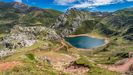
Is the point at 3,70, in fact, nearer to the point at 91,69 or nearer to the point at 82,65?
the point at 91,69

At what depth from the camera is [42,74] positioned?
263ft

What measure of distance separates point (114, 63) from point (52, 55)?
131 feet

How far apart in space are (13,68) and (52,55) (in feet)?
342

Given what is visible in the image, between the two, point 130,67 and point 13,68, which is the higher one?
point 13,68

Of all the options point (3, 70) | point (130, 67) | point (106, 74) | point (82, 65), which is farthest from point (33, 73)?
point (130, 67)

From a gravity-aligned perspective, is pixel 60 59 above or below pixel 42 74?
below

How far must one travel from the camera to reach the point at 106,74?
99.7 metres

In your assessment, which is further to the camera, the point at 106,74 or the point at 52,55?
the point at 52,55

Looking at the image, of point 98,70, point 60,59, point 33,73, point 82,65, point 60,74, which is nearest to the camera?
point 33,73

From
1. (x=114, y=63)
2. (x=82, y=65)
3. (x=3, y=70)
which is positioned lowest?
(x=114, y=63)

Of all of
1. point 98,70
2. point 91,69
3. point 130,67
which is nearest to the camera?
point 98,70

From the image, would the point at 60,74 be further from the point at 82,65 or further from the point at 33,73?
the point at 82,65

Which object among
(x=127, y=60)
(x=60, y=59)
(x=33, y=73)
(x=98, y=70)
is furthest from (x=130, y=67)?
(x=33, y=73)

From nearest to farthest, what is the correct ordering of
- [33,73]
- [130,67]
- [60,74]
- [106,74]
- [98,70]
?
[33,73], [60,74], [106,74], [98,70], [130,67]
